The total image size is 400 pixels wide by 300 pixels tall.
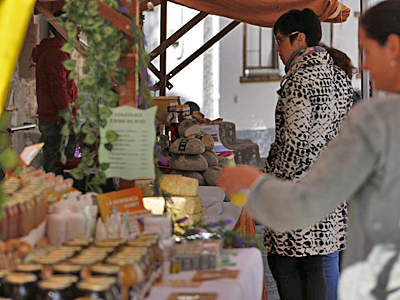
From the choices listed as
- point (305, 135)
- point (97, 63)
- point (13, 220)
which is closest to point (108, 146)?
point (97, 63)

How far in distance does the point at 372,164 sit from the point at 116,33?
112cm

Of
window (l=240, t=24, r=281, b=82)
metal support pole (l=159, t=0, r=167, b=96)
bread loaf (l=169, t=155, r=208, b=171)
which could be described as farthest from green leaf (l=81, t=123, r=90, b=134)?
window (l=240, t=24, r=281, b=82)

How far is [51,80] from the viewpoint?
4.97 m

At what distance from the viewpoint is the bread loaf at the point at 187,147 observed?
3598 millimetres

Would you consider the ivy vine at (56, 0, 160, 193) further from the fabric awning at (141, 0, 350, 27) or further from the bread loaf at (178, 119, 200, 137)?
the fabric awning at (141, 0, 350, 27)

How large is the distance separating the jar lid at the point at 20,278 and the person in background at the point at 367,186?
1.87ft

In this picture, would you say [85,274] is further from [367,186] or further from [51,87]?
[51,87]

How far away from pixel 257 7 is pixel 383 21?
11.7 ft

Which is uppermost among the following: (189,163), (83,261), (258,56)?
(258,56)

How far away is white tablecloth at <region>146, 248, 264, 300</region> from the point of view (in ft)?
5.84

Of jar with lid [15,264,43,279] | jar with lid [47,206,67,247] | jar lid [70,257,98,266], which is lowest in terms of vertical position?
jar with lid [15,264,43,279]

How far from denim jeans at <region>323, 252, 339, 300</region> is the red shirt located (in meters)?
2.46

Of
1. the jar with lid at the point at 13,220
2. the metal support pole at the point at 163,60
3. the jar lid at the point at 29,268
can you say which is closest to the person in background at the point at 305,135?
the jar with lid at the point at 13,220

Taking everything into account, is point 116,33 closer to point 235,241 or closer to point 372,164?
point 235,241
